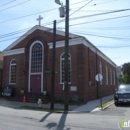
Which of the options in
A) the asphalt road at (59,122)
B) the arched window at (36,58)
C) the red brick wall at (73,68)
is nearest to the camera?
the asphalt road at (59,122)

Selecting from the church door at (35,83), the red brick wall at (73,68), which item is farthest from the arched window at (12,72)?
the church door at (35,83)

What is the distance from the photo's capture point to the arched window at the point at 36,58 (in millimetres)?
22141

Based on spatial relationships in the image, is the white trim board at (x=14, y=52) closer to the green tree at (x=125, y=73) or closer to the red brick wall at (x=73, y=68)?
the red brick wall at (x=73, y=68)

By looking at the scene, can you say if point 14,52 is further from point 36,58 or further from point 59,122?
point 59,122

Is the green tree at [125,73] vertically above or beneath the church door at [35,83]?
above

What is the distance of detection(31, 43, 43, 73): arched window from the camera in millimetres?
22141

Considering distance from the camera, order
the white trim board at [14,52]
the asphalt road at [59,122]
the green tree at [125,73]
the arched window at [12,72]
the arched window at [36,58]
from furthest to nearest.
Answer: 1. the green tree at [125,73]
2. the arched window at [12,72]
3. the white trim board at [14,52]
4. the arched window at [36,58]
5. the asphalt road at [59,122]

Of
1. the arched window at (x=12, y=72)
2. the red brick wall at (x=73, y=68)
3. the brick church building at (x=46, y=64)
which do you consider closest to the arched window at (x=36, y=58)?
the brick church building at (x=46, y=64)

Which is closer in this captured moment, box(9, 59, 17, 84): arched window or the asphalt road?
the asphalt road

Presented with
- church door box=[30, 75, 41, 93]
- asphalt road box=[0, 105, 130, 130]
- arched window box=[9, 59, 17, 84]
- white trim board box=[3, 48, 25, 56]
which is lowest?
asphalt road box=[0, 105, 130, 130]

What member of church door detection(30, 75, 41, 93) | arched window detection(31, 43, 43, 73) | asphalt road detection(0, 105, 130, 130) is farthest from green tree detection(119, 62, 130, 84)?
asphalt road detection(0, 105, 130, 130)

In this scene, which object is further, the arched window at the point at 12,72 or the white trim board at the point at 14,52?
the arched window at the point at 12,72

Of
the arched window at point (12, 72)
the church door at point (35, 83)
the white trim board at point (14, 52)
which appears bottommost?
the church door at point (35, 83)

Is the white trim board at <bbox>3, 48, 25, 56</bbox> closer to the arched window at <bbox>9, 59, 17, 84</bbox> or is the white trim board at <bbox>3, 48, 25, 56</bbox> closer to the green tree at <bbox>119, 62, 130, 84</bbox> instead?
the arched window at <bbox>9, 59, 17, 84</bbox>
